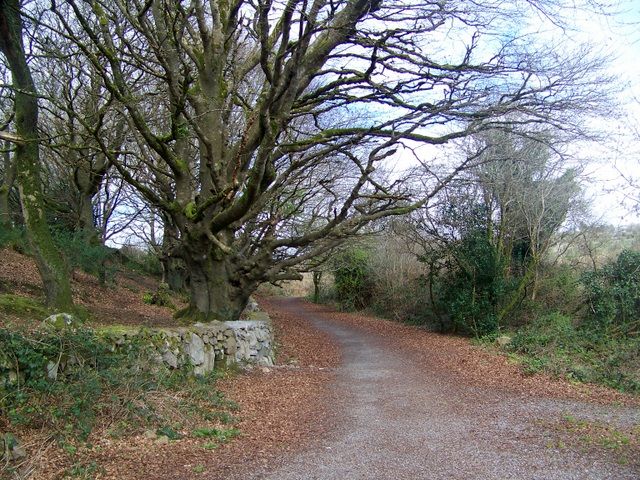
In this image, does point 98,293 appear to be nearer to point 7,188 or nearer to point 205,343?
point 7,188

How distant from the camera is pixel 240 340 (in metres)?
10.8

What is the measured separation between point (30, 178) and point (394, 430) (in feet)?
23.8

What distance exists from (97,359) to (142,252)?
2464 cm

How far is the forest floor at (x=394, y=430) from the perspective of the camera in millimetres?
4863

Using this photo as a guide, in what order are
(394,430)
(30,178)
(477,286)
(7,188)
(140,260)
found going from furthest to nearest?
(140,260) → (477,286) → (7,188) → (30,178) → (394,430)

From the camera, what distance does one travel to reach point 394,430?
6367mm

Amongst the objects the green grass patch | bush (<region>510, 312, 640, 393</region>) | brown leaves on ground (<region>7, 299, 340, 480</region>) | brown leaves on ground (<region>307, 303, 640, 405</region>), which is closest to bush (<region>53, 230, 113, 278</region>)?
brown leaves on ground (<region>7, 299, 340, 480</region>)

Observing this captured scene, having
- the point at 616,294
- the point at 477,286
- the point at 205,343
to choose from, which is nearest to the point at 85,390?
the point at 205,343

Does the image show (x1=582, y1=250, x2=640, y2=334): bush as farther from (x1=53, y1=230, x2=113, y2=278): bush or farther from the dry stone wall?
(x1=53, y1=230, x2=113, y2=278): bush

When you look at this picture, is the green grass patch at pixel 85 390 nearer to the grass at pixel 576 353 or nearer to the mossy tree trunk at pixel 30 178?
the mossy tree trunk at pixel 30 178

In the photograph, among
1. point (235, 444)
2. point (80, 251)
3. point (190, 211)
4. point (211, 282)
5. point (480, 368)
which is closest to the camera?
point (235, 444)

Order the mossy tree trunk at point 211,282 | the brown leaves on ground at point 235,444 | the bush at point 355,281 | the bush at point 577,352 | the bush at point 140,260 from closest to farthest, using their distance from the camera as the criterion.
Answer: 1. the brown leaves on ground at point 235,444
2. the bush at point 577,352
3. the mossy tree trunk at point 211,282
4. the bush at point 140,260
5. the bush at point 355,281

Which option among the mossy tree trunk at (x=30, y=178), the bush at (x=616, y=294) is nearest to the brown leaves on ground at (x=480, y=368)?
the bush at (x=616, y=294)

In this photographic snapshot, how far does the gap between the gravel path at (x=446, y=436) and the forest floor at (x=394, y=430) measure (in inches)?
0.6
